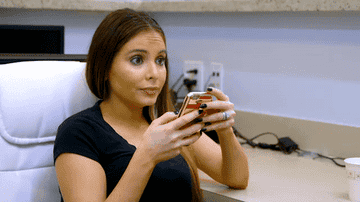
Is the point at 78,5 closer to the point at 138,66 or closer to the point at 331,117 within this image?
the point at 138,66

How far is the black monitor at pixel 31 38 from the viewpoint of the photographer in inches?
57.2

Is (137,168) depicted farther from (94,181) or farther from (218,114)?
(218,114)

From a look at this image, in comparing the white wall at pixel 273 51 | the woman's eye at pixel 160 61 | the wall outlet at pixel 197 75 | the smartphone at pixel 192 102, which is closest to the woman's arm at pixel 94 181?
the smartphone at pixel 192 102

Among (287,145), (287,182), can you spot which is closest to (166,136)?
(287,182)

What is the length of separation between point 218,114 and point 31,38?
2.71 ft

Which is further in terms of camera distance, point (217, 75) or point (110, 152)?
point (217, 75)

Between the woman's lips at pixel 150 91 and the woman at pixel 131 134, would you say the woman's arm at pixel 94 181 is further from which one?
the woman's lips at pixel 150 91

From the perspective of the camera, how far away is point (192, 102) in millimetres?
937

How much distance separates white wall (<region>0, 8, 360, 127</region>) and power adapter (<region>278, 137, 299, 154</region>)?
0.42 feet

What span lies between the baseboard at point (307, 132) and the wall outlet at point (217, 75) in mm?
171

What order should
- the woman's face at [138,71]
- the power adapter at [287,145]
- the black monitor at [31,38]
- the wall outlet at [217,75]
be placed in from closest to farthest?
the woman's face at [138,71]
the black monitor at [31,38]
the power adapter at [287,145]
the wall outlet at [217,75]

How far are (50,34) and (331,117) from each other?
1.09 m

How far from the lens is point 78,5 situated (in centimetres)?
189

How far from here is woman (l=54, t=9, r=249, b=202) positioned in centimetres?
93
